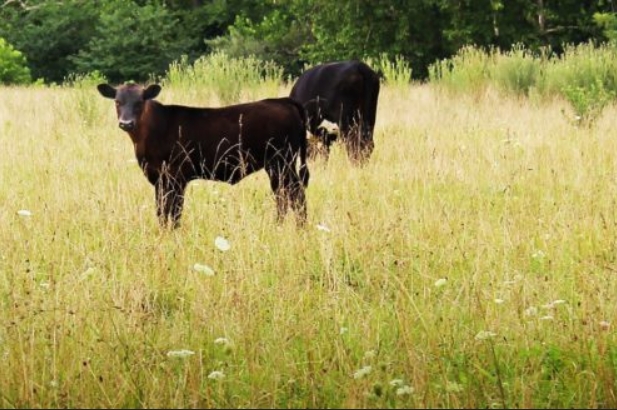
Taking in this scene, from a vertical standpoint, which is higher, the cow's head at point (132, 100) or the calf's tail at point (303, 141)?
the cow's head at point (132, 100)

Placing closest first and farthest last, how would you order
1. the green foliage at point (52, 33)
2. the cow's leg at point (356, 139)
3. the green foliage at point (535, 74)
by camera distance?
the cow's leg at point (356, 139)
the green foliage at point (535, 74)
the green foliage at point (52, 33)

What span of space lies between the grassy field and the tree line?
13.6 m

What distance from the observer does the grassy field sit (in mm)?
3809

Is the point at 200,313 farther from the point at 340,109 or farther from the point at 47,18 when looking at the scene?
the point at 47,18

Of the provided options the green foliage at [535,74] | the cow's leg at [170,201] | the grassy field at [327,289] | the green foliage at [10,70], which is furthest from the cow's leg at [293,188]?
the green foliage at [10,70]

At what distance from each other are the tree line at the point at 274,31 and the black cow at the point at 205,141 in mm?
14615

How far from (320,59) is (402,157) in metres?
19.1

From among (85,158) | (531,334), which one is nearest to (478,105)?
(85,158)

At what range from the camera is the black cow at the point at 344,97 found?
32.1 feet

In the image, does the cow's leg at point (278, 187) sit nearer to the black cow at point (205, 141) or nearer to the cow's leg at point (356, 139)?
the black cow at point (205, 141)

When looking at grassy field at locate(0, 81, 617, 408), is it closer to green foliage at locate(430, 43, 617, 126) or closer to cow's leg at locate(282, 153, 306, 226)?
cow's leg at locate(282, 153, 306, 226)

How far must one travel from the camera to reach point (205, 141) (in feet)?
22.7

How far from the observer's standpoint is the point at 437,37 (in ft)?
89.0

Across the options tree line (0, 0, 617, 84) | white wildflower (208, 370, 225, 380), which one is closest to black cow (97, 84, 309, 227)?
white wildflower (208, 370, 225, 380)
